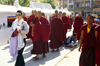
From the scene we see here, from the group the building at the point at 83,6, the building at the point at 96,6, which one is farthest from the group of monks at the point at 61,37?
the building at the point at 83,6

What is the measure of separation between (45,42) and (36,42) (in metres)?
0.36

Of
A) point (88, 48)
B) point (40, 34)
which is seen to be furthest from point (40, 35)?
point (88, 48)

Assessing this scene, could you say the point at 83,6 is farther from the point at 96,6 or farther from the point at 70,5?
the point at 70,5

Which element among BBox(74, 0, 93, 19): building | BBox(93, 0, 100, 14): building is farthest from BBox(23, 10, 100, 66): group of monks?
BBox(74, 0, 93, 19): building

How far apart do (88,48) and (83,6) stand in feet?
141

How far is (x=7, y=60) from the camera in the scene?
470 cm

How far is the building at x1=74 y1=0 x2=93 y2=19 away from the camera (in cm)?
4203

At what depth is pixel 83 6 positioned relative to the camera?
144 ft

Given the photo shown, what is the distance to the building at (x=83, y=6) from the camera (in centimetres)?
4203

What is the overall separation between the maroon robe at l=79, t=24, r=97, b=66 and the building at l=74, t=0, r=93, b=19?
4086cm

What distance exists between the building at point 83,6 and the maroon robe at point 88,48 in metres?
40.9

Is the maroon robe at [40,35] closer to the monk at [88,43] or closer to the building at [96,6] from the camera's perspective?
the monk at [88,43]

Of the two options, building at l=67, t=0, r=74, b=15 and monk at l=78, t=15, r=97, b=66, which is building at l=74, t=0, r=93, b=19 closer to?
building at l=67, t=0, r=74, b=15

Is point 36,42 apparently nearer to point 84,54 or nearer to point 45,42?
point 45,42
